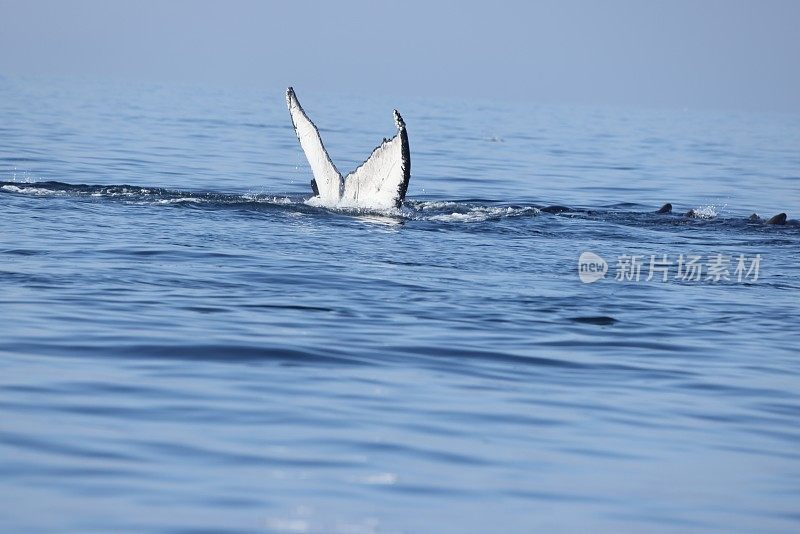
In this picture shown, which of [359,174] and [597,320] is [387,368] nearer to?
[597,320]

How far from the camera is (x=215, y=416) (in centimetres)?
770

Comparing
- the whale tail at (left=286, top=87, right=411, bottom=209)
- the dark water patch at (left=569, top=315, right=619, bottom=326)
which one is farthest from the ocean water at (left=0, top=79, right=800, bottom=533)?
the whale tail at (left=286, top=87, right=411, bottom=209)

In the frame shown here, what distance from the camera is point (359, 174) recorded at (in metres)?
16.8

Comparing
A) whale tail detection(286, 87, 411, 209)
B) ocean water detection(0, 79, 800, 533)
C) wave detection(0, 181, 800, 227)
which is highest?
whale tail detection(286, 87, 411, 209)

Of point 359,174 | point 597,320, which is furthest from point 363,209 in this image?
point 597,320

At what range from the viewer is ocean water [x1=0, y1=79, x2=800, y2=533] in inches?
255

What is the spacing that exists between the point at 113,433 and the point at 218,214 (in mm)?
9832

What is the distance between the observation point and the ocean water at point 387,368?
6.47 m

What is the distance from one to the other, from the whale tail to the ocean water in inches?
13.0

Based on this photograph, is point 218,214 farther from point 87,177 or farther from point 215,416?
point 215,416

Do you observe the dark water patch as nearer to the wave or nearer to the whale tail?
the whale tail

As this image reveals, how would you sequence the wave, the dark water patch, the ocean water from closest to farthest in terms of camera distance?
the ocean water < the dark water patch < the wave

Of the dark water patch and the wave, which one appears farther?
the wave

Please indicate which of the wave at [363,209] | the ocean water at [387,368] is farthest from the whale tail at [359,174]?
the ocean water at [387,368]
